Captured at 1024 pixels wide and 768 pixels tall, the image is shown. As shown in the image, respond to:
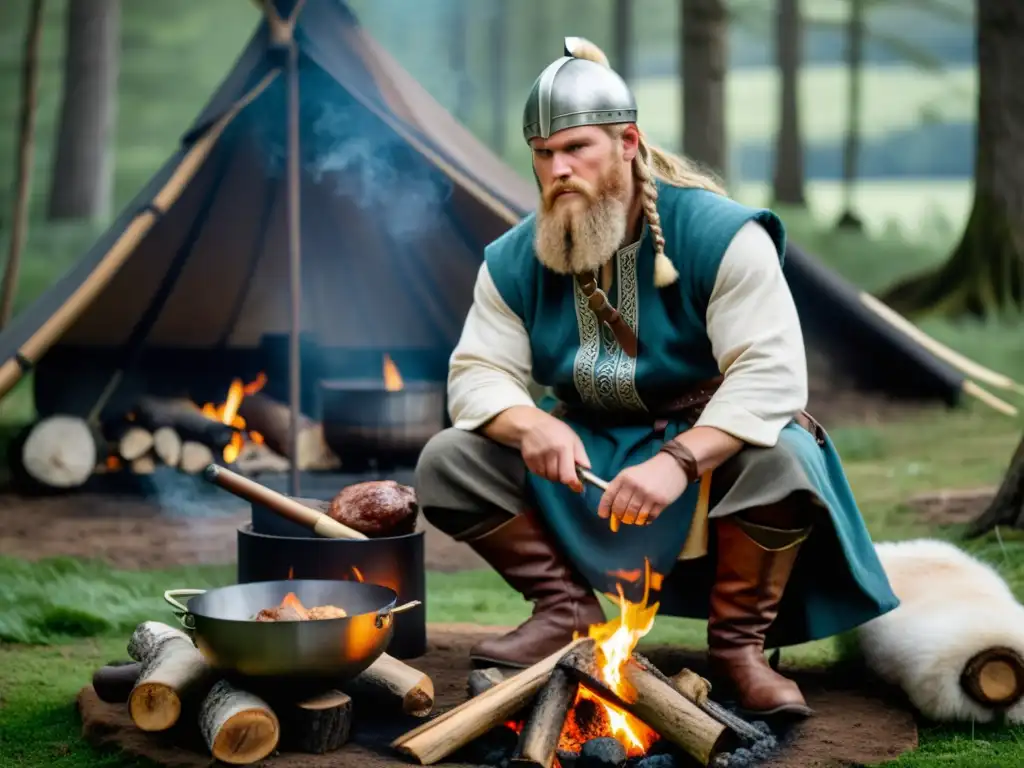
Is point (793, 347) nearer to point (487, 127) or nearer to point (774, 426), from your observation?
point (774, 426)

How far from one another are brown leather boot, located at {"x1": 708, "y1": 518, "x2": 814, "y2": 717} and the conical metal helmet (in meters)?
0.95

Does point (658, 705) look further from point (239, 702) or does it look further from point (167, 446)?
point (167, 446)

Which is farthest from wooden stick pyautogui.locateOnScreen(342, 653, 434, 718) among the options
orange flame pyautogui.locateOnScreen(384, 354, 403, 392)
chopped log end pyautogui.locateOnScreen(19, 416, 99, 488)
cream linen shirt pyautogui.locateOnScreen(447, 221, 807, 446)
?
chopped log end pyautogui.locateOnScreen(19, 416, 99, 488)

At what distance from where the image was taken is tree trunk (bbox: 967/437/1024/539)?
4.43m

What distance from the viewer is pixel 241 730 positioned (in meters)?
2.62

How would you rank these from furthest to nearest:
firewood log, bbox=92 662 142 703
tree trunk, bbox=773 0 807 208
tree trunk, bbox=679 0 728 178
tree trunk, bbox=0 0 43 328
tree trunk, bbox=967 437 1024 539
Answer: tree trunk, bbox=773 0 807 208 < tree trunk, bbox=679 0 728 178 < tree trunk, bbox=0 0 43 328 < tree trunk, bbox=967 437 1024 539 < firewood log, bbox=92 662 142 703

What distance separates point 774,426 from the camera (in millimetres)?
2975

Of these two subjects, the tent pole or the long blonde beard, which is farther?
the tent pole

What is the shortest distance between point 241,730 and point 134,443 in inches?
150

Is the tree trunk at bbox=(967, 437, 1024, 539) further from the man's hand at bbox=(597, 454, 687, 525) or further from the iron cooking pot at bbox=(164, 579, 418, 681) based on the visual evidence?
the iron cooking pot at bbox=(164, 579, 418, 681)

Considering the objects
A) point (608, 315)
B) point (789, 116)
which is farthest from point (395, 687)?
point (789, 116)

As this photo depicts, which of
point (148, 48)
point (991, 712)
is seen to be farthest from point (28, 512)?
point (148, 48)

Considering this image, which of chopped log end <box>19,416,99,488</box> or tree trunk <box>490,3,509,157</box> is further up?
tree trunk <box>490,3,509,157</box>

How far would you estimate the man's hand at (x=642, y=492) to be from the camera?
285 cm
